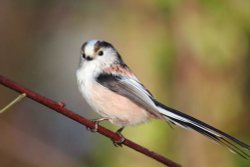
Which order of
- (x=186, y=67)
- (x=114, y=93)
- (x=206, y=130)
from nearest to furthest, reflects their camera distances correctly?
(x=206, y=130) → (x=114, y=93) → (x=186, y=67)

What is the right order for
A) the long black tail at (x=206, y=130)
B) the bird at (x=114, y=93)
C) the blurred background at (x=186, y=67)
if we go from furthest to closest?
the blurred background at (x=186, y=67)
the bird at (x=114, y=93)
the long black tail at (x=206, y=130)

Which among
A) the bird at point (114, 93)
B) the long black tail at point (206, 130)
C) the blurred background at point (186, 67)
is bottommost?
the long black tail at point (206, 130)

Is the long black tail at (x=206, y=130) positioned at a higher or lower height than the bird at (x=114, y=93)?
lower

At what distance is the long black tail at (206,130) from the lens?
9.97ft

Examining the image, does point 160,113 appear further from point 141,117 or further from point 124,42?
point 124,42

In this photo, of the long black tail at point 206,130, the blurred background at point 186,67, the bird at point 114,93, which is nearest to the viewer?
the long black tail at point 206,130

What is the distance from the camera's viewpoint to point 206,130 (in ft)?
10.2

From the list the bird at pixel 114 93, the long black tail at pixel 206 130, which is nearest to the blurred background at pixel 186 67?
the bird at pixel 114 93

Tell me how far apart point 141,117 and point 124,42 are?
60 centimetres

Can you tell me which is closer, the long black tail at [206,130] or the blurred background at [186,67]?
the long black tail at [206,130]

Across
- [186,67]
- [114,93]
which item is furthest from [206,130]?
[186,67]

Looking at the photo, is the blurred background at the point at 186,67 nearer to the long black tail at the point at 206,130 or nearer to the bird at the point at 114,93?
the bird at the point at 114,93

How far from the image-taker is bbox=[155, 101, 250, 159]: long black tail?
304cm

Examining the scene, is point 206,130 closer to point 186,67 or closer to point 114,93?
point 114,93
